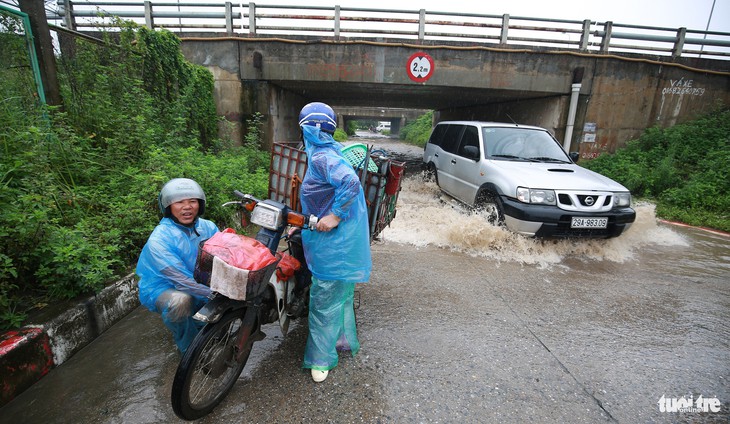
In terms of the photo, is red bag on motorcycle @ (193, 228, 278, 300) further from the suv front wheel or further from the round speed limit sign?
the round speed limit sign

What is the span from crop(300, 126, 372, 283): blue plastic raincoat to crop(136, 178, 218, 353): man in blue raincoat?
696 mm

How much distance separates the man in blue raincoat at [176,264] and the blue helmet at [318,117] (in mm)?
845

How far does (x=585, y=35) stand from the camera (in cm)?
971

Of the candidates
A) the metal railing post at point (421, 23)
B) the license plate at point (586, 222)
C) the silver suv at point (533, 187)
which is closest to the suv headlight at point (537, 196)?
the silver suv at point (533, 187)

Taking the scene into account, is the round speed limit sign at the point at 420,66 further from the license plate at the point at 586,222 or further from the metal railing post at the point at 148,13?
the metal railing post at the point at 148,13

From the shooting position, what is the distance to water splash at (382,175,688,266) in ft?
15.2

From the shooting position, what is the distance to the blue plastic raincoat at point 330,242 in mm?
2045

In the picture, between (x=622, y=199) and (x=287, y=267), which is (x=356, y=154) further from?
(x=622, y=199)

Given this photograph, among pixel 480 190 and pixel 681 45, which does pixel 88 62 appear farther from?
pixel 681 45

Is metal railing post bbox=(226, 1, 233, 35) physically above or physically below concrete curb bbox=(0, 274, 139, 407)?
above

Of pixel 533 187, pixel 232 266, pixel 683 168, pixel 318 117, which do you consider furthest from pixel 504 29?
pixel 232 266

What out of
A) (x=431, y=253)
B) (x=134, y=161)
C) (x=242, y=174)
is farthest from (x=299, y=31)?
(x=431, y=253)

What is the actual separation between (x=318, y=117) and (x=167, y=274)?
51.1 inches

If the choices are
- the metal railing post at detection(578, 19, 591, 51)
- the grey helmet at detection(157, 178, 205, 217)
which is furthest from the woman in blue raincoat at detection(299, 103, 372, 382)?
the metal railing post at detection(578, 19, 591, 51)
